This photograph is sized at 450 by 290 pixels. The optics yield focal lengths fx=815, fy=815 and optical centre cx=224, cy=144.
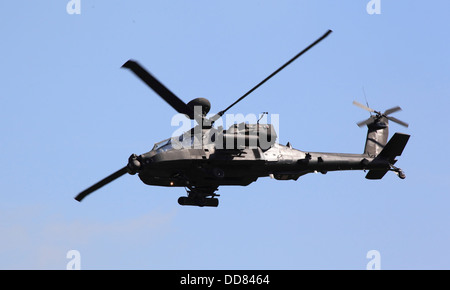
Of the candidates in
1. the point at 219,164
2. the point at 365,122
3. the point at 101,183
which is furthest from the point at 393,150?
the point at 101,183

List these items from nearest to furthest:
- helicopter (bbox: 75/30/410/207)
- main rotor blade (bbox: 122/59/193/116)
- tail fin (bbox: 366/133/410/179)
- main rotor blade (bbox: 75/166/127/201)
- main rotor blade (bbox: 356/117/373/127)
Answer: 1. main rotor blade (bbox: 122/59/193/116)
2. helicopter (bbox: 75/30/410/207)
3. main rotor blade (bbox: 75/166/127/201)
4. tail fin (bbox: 366/133/410/179)
5. main rotor blade (bbox: 356/117/373/127)

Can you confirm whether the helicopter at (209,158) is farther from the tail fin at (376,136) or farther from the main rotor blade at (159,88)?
the tail fin at (376,136)

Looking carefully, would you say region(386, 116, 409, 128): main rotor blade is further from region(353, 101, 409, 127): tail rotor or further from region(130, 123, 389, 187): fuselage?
region(130, 123, 389, 187): fuselage

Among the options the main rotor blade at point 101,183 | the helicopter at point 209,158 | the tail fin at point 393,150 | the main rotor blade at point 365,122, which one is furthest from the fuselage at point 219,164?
the main rotor blade at point 365,122

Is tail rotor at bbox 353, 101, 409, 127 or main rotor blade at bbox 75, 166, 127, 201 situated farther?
tail rotor at bbox 353, 101, 409, 127

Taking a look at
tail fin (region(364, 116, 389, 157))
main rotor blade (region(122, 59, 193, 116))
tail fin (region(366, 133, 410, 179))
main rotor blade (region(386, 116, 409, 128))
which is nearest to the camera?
main rotor blade (region(122, 59, 193, 116))

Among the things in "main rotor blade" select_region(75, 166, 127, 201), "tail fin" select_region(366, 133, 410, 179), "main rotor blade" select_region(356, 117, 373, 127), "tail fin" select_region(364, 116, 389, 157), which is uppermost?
"main rotor blade" select_region(356, 117, 373, 127)

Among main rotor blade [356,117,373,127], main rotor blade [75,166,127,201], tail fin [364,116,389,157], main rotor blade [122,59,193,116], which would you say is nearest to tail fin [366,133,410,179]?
tail fin [364,116,389,157]

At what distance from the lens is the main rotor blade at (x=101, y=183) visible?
38938mm

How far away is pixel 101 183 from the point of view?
39.5 metres

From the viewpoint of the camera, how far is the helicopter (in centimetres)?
3762
